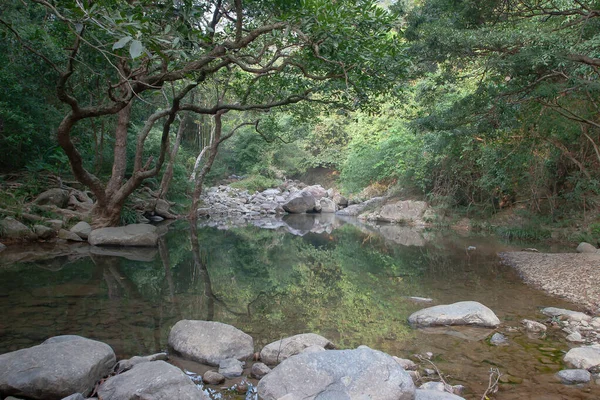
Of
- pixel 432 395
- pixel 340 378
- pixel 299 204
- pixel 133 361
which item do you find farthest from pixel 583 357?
pixel 299 204

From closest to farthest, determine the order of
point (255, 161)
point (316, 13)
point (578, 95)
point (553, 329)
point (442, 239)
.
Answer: point (553, 329)
point (316, 13)
point (578, 95)
point (442, 239)
point (255, 161)

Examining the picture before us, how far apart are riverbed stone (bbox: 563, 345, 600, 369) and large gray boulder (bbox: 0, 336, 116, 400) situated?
13.7 ft

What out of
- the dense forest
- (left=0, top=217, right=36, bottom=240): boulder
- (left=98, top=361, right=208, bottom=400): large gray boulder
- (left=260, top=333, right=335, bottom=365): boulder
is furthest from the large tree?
(left=260, top=333, right=335, bottom=365): boulder

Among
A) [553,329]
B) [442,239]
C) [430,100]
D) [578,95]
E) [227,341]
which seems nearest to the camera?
[227,341]

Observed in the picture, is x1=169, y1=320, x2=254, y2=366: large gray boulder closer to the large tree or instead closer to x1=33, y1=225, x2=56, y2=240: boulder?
the large tree

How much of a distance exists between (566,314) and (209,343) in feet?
14.5

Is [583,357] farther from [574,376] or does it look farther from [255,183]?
[255,183]

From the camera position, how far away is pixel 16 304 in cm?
532

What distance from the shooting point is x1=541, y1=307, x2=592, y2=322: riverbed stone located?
500cm

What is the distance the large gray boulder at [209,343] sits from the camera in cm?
389

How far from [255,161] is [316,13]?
935 inches

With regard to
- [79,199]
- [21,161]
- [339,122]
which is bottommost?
[79,199]

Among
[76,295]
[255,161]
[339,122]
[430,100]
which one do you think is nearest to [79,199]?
[76,295]

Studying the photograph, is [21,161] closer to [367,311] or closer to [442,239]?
[367,311]
